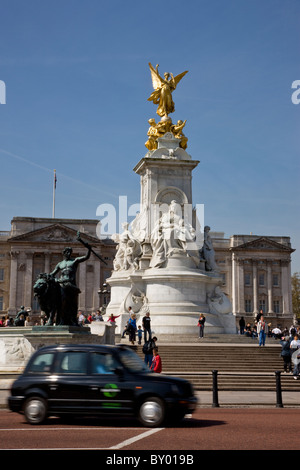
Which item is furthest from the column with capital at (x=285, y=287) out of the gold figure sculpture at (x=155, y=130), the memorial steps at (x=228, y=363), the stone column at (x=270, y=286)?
the memorial steps at (x=228, y=363)

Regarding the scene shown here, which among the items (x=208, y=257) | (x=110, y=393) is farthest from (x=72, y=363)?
(x=208, y=257)

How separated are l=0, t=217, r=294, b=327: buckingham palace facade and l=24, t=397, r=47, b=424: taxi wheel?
277ft

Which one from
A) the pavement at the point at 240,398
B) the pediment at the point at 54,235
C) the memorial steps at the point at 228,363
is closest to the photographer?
the pavement at the point at 240,398

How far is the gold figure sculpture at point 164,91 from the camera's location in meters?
40.2

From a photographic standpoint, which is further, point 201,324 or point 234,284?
point 234,284

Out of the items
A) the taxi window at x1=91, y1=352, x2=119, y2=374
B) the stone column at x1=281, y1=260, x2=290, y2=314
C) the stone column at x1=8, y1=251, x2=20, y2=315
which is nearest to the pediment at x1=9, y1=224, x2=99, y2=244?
Result: the stone column at x1=8, y1=251, x2=20, y2=315

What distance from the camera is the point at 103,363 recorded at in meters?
11.9

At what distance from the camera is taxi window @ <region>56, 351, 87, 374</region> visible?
12.0 metres

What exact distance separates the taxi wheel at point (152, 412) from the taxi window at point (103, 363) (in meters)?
0.90

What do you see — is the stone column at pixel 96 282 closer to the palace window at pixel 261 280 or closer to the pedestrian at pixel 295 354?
the palace window at pixel 261 280

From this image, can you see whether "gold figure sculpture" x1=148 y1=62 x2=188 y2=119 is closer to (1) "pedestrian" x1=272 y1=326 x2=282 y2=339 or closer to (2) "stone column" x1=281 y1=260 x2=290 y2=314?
(1) "pedestrian" x1=272 y1=326 x2=282 y2=339

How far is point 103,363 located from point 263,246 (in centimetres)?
9548

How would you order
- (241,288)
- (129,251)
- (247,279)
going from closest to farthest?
1. (129,251)
2. (241,288)
3. (247,279)

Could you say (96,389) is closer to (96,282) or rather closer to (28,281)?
(96,282)
